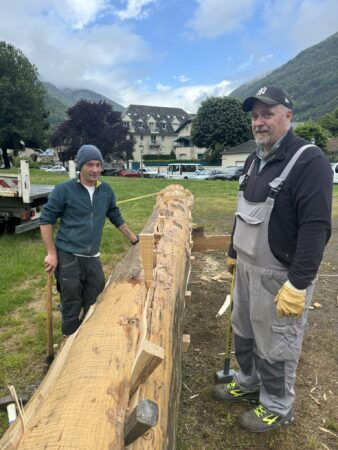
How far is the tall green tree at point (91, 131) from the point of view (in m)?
42.9

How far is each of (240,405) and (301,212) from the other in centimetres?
169

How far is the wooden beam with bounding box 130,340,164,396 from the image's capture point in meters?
1.26

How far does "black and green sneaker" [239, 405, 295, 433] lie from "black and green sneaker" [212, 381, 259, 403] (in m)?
0.27

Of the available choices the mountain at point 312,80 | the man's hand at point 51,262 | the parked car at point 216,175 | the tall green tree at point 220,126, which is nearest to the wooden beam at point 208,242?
the man's hand at point 51,262

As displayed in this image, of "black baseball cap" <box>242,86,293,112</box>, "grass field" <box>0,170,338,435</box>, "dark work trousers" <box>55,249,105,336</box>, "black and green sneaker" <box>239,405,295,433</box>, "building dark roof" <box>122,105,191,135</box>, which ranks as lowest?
"black and green sneaker" <box>239,405,295,433</box>

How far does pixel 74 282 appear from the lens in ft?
10.7

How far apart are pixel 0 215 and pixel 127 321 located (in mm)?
5653

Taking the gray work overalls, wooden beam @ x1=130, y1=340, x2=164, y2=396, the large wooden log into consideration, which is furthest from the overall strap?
wooden beam @ x1=130, y1=340, x2=164, y2=396

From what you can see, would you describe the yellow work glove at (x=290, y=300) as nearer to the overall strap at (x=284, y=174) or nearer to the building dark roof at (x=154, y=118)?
the overall strap at (x=284, y=174)

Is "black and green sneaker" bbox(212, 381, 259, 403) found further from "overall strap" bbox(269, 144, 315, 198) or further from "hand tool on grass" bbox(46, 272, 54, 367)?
"overall strap" bbox(269, 144, 315, 198)

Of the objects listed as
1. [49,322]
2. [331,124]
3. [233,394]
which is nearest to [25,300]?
[49,322]

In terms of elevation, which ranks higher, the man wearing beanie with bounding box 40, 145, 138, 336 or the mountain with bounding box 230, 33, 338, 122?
the mountain with bounding box 230, 33, 338, 122

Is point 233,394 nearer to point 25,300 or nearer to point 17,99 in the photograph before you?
point 25,300

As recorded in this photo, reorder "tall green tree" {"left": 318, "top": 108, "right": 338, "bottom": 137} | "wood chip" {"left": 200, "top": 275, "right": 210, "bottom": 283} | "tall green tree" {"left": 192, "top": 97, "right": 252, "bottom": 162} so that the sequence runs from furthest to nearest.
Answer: "tall green tree" {"left": 318, "top": 108, "right": 338, "bottom": 137}, "tall green tree" {"left": 192, "top": 97, "right": 252, "bottom": 162}, "wood chip" {"left": 200, "top": 275, "right": 210, "bottom": 283}
